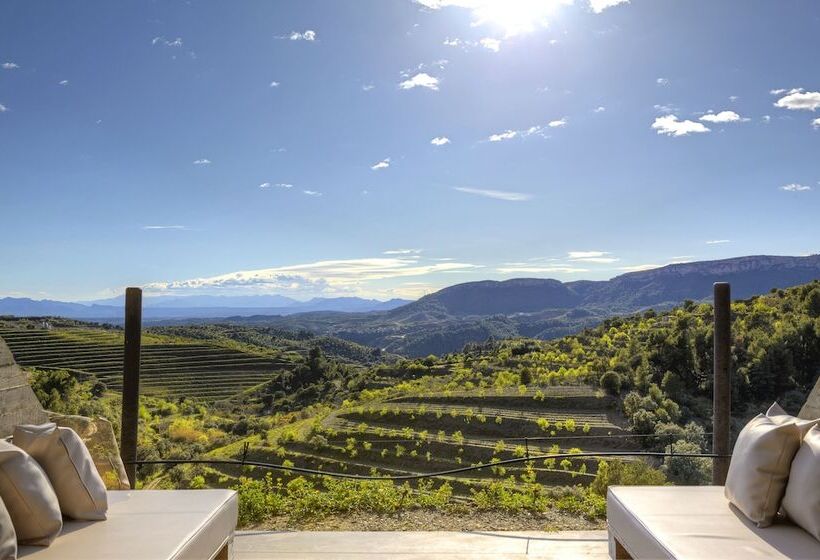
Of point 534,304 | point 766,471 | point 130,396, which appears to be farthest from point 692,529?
point 534,304

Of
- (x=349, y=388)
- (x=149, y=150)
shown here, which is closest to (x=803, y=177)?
(x=149, y=150)

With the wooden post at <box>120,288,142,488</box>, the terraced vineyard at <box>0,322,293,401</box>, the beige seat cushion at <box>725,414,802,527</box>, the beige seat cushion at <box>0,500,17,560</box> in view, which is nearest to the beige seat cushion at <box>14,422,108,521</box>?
the beige seat cushion at <box>0,500,17,560</box>

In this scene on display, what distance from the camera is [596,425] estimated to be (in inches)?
700

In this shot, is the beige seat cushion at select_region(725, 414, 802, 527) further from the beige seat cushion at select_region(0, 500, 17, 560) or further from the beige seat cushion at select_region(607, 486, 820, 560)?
Answer: the beige seat cushion at select_region(0, 500, 17, 560)

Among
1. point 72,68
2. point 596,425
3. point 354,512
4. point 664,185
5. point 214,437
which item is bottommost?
point 214,437

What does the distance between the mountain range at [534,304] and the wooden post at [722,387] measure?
7901 centimetres

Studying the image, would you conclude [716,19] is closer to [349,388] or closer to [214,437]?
[214,437]

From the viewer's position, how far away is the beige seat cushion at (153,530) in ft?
5.98

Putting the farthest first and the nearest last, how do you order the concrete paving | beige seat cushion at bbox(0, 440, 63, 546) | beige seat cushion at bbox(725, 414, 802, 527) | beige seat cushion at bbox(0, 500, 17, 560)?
the concrete paving < beige seat cushion at bbox(725, 414, 802, 527) < beige seat cushion at bbox(0, 440, 63, 546) < beige seat cushion at bbox(0, 500, 17, 560)

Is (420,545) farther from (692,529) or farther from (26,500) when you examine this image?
(26,500)

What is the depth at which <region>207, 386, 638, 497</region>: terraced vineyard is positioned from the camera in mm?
17156

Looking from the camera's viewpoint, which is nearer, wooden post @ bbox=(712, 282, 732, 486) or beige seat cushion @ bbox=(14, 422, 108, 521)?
beige seat cushion @ bbox=(14, 422, 108, 521)

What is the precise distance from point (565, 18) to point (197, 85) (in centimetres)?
457

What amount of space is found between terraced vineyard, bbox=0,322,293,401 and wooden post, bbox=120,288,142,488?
110 feet
